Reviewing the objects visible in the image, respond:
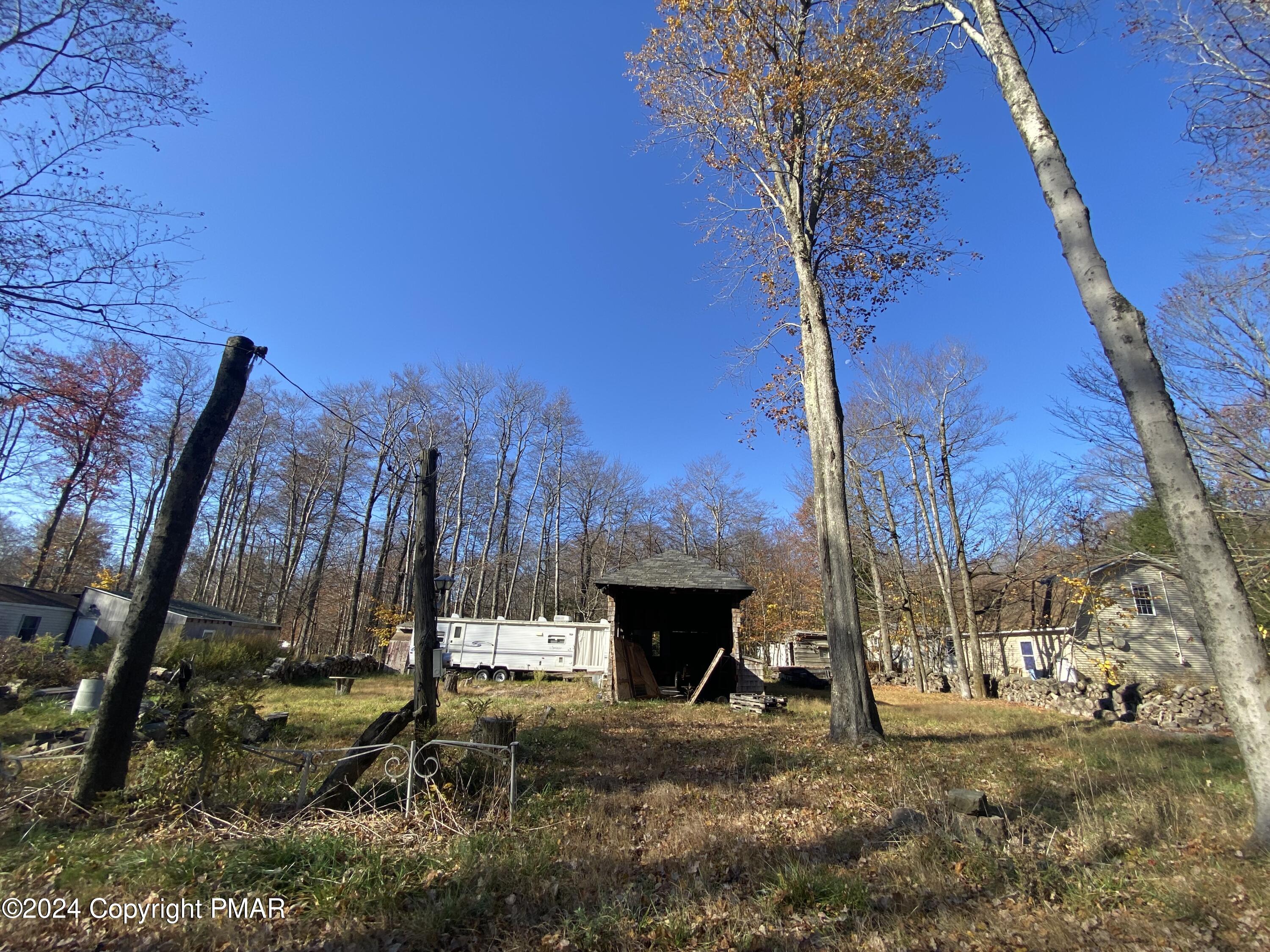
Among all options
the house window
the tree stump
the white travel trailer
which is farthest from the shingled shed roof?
the house window

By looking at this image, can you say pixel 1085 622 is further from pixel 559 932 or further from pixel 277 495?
pixel 277 495

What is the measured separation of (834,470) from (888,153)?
283 inches

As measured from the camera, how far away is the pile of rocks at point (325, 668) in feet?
64.3

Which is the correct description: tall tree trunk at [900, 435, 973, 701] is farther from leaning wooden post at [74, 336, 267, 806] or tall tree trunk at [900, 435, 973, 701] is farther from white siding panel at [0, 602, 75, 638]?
white siding panel at [0, 602, 75, 638]

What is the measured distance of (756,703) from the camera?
13.3m

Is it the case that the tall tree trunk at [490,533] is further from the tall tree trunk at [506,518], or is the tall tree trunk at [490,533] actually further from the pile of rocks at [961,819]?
the pile of rocks at [961,819]

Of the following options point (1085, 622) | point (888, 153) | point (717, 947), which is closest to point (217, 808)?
point (717, 947)

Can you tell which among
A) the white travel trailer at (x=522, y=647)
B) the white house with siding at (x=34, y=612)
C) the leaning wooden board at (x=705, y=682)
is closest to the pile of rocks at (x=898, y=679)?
the white travel trailer at (x=522, y=647)

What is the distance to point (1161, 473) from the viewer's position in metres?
4.49

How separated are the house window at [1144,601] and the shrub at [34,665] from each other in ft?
111

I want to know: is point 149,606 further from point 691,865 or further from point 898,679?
point 898,679

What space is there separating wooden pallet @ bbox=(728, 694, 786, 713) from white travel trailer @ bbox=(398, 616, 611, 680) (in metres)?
8.94

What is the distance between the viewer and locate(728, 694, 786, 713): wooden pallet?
13.2 meters

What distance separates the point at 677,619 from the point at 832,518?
415 inches
